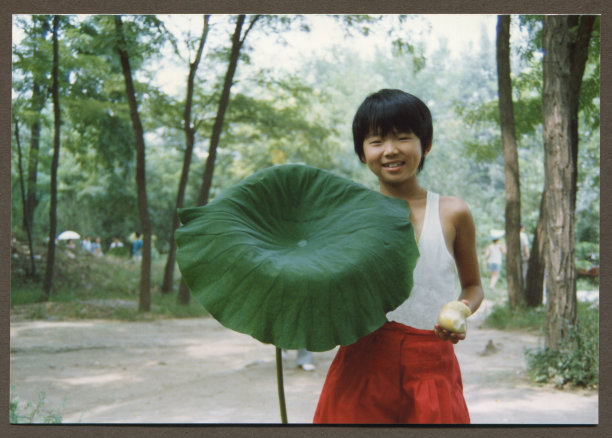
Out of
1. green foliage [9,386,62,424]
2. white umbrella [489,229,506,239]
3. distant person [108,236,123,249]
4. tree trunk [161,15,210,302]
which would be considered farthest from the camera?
distant person [108,236,123,249]

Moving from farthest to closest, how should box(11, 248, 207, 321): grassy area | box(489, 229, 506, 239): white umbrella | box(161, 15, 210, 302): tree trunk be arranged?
box(489, 229, 506, 239): white umbrella, box(161, 15, 210, 302): tree trunk, box(11, 248, 207, 321): grassy area

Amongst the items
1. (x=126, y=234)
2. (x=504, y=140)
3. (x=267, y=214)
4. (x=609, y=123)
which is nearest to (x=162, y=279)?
(x=126, y=234)

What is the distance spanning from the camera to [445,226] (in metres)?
1.34

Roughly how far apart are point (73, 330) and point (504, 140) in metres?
5.10

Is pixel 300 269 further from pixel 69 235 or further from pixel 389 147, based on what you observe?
pixel 69 235

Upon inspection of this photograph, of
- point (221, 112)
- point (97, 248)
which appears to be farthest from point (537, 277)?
point (97, 248)

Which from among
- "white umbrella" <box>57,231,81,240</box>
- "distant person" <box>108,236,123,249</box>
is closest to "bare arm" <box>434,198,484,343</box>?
"white umbrella" <box>57,231,81,240</box>

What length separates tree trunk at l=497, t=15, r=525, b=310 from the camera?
6086mm

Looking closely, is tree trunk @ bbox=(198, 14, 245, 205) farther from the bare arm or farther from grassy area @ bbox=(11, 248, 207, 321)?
the bare arm

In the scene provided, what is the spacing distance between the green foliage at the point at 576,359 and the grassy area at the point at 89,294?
4.74 metres

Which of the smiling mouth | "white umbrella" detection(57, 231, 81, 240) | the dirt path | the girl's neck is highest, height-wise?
the smiling mouth

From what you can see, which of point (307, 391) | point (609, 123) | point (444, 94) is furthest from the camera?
point (444, 94)

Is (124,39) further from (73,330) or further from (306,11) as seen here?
(306,11)

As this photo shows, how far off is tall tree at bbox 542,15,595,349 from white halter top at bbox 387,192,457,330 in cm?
281
